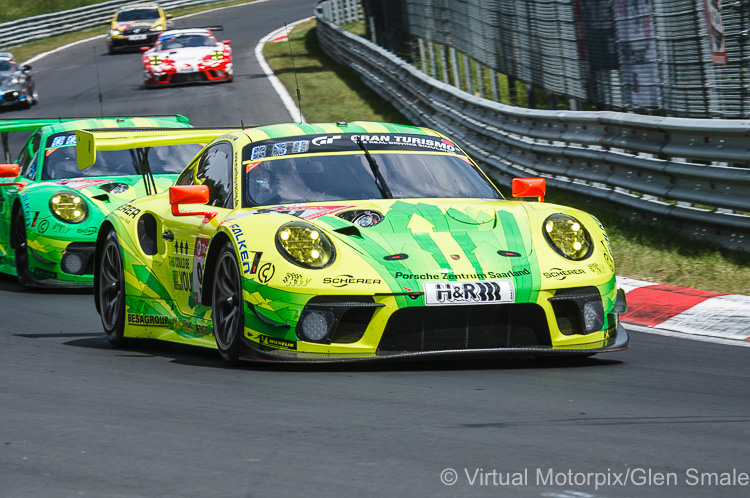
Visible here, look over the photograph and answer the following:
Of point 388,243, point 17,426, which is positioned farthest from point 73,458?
point 388,243

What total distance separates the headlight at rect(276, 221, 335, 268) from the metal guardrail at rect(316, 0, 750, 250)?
3861 mm

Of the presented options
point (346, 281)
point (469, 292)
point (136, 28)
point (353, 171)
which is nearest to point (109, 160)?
point (353, 171)

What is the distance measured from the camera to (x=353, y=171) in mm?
6641

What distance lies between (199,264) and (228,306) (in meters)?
0.50

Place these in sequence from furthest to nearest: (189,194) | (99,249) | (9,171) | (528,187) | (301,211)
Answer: (9,171) < (99,249) < (528,187) < (189,194) < (301,211)

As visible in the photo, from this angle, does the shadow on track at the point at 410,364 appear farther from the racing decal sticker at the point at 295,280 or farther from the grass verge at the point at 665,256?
the grass verge at the point at 665,256

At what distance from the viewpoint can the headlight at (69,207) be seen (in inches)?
403

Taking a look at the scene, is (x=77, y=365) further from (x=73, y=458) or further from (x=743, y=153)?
(x=743, y=153)

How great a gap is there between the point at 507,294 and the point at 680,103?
484cm

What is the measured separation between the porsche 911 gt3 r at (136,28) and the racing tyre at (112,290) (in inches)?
1293

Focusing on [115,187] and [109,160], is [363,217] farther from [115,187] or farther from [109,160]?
[109,160]

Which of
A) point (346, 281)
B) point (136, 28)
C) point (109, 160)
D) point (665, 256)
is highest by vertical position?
point (346, 281)

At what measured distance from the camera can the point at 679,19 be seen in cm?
972

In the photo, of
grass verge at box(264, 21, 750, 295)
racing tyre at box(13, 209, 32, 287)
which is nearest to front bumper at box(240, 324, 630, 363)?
grass verge at box(264, 21, 750, 295)
